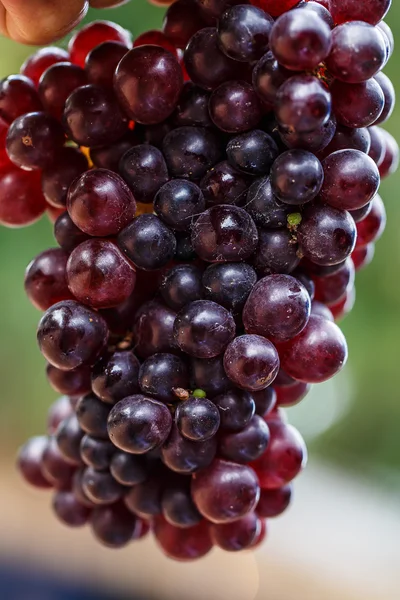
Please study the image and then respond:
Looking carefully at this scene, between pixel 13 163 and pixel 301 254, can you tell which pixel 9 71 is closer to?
pixel 13 163

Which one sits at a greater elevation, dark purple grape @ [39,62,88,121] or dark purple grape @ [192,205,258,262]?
dark purple grape @ [39,62,88,121]

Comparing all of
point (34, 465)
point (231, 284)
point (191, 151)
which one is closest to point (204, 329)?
point (231, 284)

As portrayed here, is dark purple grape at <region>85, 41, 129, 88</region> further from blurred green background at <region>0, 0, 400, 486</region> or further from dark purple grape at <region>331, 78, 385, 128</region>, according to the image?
blurred green background at <region>0, 0, 400, 486</region>

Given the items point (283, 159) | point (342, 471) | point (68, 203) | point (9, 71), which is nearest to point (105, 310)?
point (68, 203)

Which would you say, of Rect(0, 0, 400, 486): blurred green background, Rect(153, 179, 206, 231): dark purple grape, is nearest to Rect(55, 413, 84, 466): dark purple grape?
Rect(153, 179, 206, 231): dark purple grape

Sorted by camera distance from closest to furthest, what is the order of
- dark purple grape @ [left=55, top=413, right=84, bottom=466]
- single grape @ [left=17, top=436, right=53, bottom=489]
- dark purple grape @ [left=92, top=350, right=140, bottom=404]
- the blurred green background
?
dark purple grape @ [left=92, top=350, right=140, bottom=404], dark purple grape @ [left=55, top=413, right=84, bottom=466], single grape @ [left=17, top=436, right=53, bottom=489], the blurred green background

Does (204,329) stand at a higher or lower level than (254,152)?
lower

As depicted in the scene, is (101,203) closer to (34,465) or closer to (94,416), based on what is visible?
(94,416)
